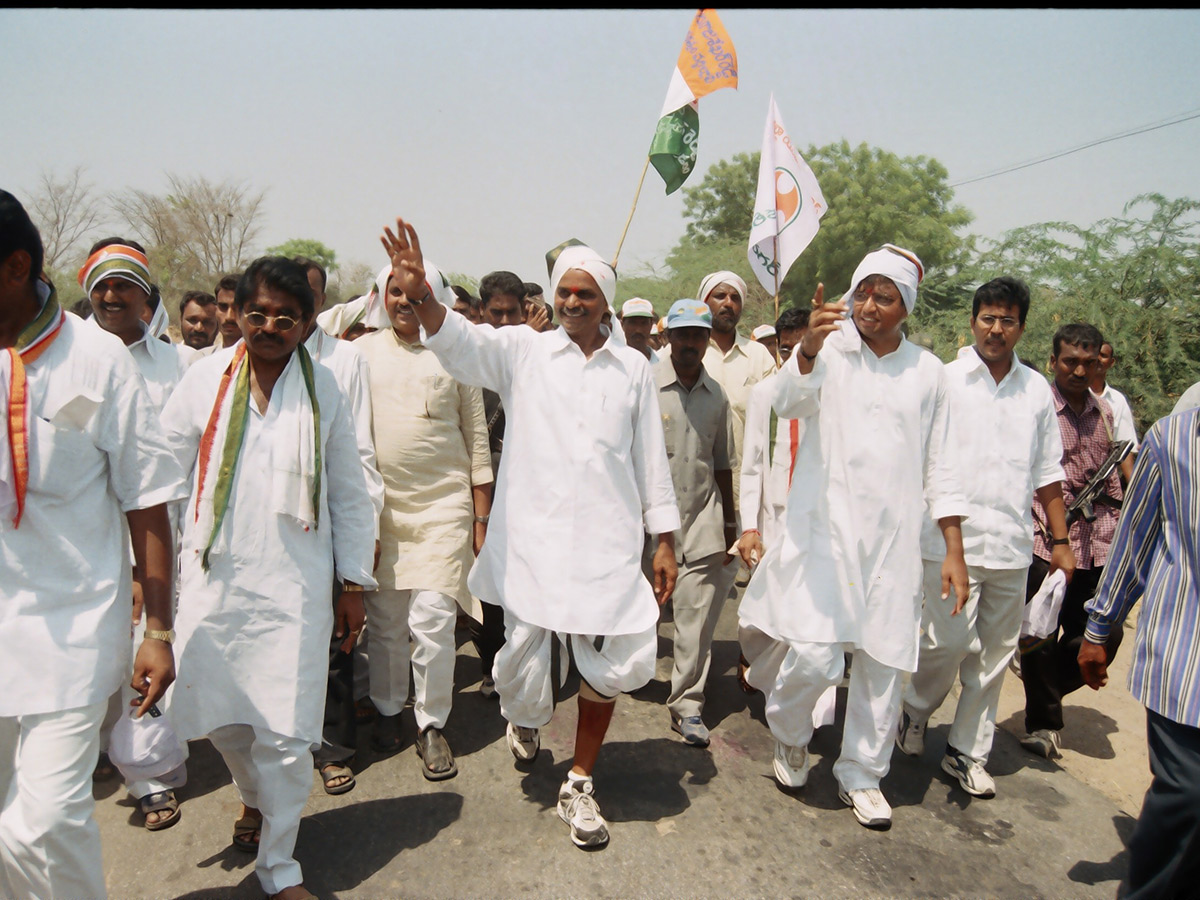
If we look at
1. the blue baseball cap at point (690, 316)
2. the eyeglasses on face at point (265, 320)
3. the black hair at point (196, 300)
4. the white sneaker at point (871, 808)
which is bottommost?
the white sneaker at point (871, 808)

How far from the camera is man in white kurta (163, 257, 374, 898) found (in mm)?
2930

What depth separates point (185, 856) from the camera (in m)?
3.24

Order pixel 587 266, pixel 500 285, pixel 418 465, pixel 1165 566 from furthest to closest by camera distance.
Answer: pixel 500 285 → pixel 418 465 → pixel 587 266 → pixel 1165 566

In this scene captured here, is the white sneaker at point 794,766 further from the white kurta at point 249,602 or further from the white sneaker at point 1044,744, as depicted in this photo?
the white kurta at point 249,602

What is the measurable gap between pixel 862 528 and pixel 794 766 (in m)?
1.17

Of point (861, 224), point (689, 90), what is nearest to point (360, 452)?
point (689, 90)

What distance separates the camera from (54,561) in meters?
2.35

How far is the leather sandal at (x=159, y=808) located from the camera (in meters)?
3.42

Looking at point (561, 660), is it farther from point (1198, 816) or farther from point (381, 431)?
point (1198, 816)

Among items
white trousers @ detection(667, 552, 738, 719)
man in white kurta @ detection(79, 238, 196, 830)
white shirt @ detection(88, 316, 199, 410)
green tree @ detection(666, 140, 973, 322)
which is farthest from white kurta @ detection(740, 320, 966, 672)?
green tree @ detection(666, 140, 973, 322)

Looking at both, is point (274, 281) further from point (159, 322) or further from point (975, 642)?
point (975, 642)

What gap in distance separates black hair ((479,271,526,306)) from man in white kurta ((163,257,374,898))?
2.80 m

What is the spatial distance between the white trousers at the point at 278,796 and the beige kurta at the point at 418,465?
1.20 meters

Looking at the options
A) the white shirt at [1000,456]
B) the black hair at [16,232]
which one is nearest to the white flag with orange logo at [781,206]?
the white shirt at [1000,456]
